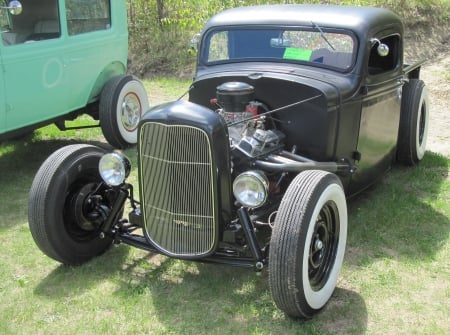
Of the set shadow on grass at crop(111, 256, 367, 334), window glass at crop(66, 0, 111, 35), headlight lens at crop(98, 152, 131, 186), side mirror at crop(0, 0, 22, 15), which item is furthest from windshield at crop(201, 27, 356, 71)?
window glass at crop(66, 0, 111, 35)

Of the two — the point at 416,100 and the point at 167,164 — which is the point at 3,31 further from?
the point at 416,100

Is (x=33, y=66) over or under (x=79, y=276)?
over

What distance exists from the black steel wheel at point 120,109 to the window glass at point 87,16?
0.62m

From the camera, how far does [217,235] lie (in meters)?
3.07

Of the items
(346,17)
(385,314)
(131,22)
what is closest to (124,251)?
(385,314)

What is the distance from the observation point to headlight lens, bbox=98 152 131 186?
11.1 feet

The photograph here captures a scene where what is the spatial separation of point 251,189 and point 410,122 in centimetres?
264

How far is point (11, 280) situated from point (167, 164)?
4.45ft

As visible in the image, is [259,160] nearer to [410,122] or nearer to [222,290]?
[222,290]

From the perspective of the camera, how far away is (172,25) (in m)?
11.0

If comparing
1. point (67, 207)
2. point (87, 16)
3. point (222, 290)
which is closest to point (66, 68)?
point (87, 16)

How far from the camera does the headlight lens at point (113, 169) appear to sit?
338 cm

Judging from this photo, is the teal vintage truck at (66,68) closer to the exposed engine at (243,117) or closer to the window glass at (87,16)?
the window glass at (87,16)

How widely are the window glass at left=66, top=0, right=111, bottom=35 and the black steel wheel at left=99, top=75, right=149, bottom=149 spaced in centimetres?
62
